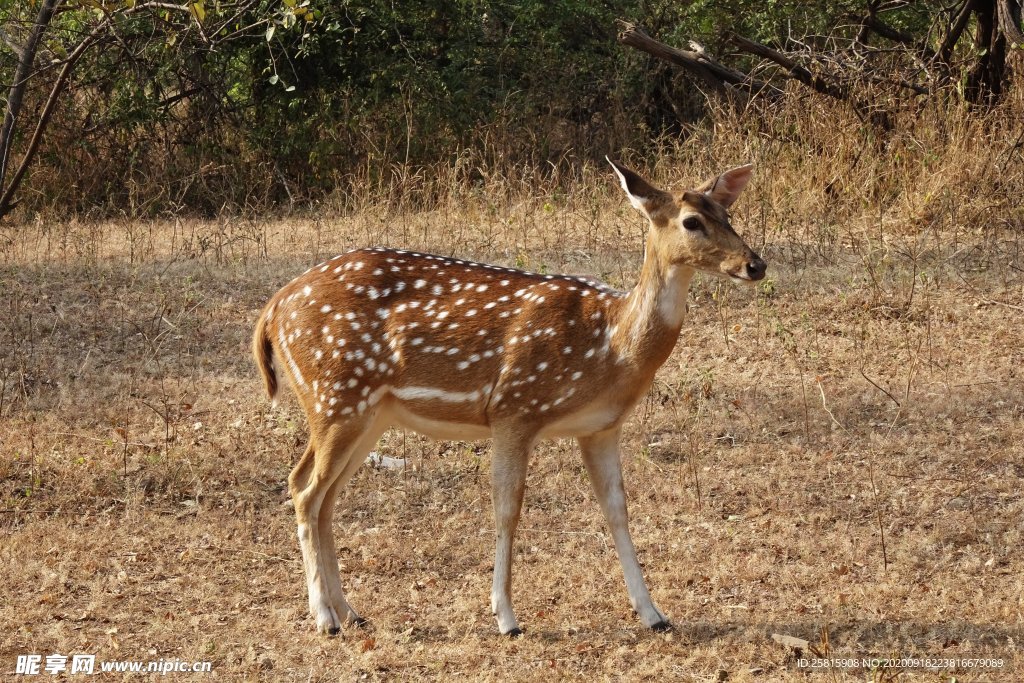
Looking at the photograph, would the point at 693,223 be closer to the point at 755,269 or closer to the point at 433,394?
the point at 755,269

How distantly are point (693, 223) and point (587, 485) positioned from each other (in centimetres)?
222

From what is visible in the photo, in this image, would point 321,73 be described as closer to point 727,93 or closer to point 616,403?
point 727,93

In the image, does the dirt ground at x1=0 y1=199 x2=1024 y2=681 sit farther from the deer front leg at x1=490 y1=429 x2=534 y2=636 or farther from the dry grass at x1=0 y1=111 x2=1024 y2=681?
the deer front leg at x1=490 y1=429 x2=534 y2=636

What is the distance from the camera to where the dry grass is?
5.55m

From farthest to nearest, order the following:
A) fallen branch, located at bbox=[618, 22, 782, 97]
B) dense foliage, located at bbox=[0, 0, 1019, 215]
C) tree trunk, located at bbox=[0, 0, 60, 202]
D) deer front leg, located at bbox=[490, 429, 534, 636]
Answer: dense foliage, located at bbox=[0, 0, 1019, 215]
fallen branch, located at bbox=[618, 22, 782, 97]
tree trunk, located at bbox=[0, 0, 60, 202]
deer front leg, located at bbox=[490, 429, 534, 636]

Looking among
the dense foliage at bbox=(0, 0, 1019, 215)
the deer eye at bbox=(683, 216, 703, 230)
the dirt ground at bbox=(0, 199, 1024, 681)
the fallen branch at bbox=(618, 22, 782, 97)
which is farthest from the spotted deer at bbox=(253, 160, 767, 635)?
the dense foliage at bbox=(0, 0, 1019, 215)

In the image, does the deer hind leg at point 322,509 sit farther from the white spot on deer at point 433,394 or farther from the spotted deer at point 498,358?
the white spot on deer at point 433,394

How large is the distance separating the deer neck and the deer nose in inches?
11.0

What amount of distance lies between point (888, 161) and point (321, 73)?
20.5ft

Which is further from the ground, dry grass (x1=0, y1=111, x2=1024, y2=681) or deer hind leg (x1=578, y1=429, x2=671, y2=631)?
deer hind leg (x1=578, y1=429, x2=671, y2=631)

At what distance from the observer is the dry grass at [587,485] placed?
555 centimetres

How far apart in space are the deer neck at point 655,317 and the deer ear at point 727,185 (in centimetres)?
43

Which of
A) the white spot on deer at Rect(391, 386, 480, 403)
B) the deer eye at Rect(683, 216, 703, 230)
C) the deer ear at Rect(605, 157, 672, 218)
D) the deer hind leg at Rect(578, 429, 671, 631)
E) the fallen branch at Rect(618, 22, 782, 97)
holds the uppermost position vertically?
the deer ear at Rect(605, 157, 672, 218)

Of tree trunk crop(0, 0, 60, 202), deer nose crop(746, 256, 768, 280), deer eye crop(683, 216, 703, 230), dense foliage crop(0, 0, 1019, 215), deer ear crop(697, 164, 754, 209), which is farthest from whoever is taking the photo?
dense foliage crop(0, 0, 1019, 215)
